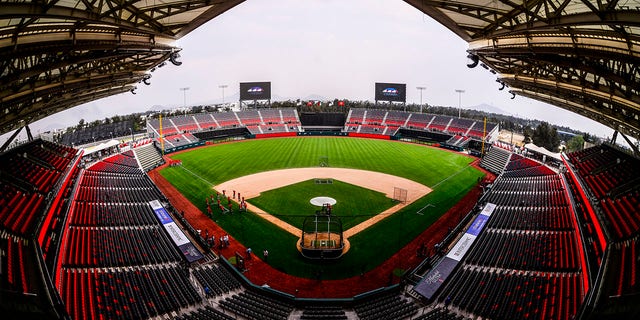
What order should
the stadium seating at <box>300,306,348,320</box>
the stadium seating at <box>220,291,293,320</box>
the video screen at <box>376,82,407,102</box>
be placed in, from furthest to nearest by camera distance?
the video screen at <box>376,82,407,102</box>, the stadium seating at <box>300,306,348,320</box>, the stadium seating at <box>220,291,293,320</box>

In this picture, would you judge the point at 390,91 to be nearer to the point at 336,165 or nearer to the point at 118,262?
the point at 336,165

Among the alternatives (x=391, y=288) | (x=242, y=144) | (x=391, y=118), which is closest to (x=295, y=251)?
(x=391, y=288)

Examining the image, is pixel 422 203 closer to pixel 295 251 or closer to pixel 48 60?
pixel 295 251

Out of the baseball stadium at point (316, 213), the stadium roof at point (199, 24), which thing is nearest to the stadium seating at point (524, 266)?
the baseball stadium at point (316, 213)

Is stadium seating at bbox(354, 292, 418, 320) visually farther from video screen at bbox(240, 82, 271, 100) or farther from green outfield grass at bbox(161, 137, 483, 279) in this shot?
video screen at bbox(240, 82, 271, 100)

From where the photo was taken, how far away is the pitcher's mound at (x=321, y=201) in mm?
33519

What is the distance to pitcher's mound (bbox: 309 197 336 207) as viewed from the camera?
33.5m

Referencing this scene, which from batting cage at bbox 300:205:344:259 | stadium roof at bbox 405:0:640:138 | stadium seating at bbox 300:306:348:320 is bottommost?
stadium seating at bbox 300:306:348:320

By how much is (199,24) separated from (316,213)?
1407 cm

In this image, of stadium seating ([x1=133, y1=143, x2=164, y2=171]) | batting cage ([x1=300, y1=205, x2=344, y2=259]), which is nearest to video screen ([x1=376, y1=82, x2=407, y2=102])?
stadium seating ([x1=133, y1=143, x2=164, y2=171])

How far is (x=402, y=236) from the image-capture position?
27625 millimetres

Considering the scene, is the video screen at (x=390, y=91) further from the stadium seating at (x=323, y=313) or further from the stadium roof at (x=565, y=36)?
the stadium seating at (x=323, y=313)

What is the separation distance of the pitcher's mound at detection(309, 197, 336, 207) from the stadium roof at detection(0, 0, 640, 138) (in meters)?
17.6

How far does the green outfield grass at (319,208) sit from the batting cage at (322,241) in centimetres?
121
